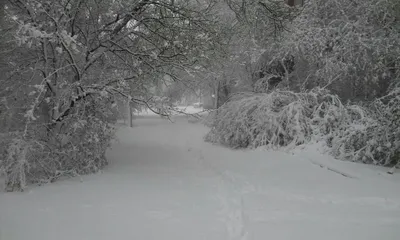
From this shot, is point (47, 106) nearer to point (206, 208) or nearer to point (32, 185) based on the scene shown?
point (32, 185)

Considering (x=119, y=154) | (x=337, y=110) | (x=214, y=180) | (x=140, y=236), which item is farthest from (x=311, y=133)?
(x=140, y=236)

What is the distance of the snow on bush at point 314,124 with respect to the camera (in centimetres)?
755

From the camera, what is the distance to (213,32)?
656 cm

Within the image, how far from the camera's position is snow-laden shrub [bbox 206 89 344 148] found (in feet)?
A: 32.2

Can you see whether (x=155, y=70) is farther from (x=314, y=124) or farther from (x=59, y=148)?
(x=314, y=124)

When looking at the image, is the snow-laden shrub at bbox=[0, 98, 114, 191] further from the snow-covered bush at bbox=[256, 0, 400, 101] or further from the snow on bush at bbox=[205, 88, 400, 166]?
the snow-covered bush at bbox=[256, 0, 400, 101]

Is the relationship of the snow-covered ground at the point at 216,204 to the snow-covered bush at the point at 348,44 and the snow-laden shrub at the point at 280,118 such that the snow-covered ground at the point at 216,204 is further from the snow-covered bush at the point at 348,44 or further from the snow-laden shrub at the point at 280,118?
the snow-covered bush at the point at 348,44

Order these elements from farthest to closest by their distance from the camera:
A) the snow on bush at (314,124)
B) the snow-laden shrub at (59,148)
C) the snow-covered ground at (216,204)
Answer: the snow on bush at (314,124) → the snow-laden shrub at (59,148) → the snow-covered ground at (216,204)

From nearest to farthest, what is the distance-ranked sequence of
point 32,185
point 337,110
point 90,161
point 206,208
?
1. point 206,208
2. point 32,185
3. point 90,161
4. point 337,110

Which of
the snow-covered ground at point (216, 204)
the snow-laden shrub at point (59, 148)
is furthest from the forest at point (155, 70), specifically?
the snow-covered ground at point (216, 204)

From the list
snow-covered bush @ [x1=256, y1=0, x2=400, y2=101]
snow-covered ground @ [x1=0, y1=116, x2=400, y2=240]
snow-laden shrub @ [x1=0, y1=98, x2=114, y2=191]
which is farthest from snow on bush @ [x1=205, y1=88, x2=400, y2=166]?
snow-laden shrub @ [x1=0, y1=98, x2=114, y2=191]

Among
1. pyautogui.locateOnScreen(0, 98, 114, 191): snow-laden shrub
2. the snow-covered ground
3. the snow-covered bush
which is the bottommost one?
the snow-covered ground

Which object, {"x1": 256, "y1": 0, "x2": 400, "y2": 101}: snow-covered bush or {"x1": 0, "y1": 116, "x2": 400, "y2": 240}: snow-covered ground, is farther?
{"x1": 256, "y1": 0, "x2": 400, "y2": 101}: snow-covered bush

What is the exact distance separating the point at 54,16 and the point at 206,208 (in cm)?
423
